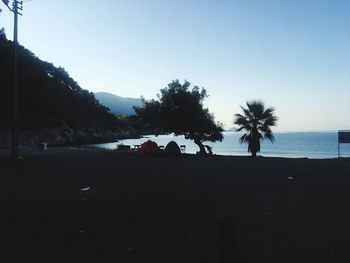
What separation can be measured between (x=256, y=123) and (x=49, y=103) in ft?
80.6

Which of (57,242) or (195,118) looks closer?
(57,242)

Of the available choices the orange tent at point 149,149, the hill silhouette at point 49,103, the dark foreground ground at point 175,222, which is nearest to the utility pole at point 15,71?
the dark foreground ground at point 175,222

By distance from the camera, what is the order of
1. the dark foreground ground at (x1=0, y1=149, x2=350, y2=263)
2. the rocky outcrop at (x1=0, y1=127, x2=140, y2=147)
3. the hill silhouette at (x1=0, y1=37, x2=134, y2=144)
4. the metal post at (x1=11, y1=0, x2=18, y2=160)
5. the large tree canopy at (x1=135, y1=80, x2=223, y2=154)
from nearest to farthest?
the dark foreground ground at (x1=0, y1=149, x2=350, y2=263) → the metal post at (x1=11, y1=0, x2=18, y2=160) → the hill silhouette at (x1=0, y1=37, x2=134, y2=144) → the large tree canopy at (x1=135, y1=80, x2=223, y2=154) → the rocky outcrop at (x1=0, y1=127, x2=140, y2=147)

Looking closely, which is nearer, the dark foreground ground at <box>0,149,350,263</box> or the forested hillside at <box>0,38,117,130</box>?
the dark foreground ground at <box>0,149,350,263</box>

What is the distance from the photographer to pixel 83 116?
142m

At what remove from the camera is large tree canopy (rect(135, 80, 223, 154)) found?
129ft

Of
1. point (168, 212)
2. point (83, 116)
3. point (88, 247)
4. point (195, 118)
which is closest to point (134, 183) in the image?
point (168, 212)

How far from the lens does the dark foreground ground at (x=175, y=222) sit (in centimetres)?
606

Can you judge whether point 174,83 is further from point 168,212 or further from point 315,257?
point 315,257

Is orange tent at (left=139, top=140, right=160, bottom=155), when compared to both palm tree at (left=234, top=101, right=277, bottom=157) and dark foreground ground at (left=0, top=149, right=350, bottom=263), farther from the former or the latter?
dark foreground ground at (left=0, top=149, right=350, bottom=263)

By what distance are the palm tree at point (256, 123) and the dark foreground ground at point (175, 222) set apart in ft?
75.5

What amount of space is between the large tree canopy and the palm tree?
12.8 ft

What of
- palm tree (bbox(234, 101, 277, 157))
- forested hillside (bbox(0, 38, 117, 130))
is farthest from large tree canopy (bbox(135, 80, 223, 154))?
forested hillside (bbox(0, 38, 117, 130))

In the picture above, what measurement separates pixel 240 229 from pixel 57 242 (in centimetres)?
386
